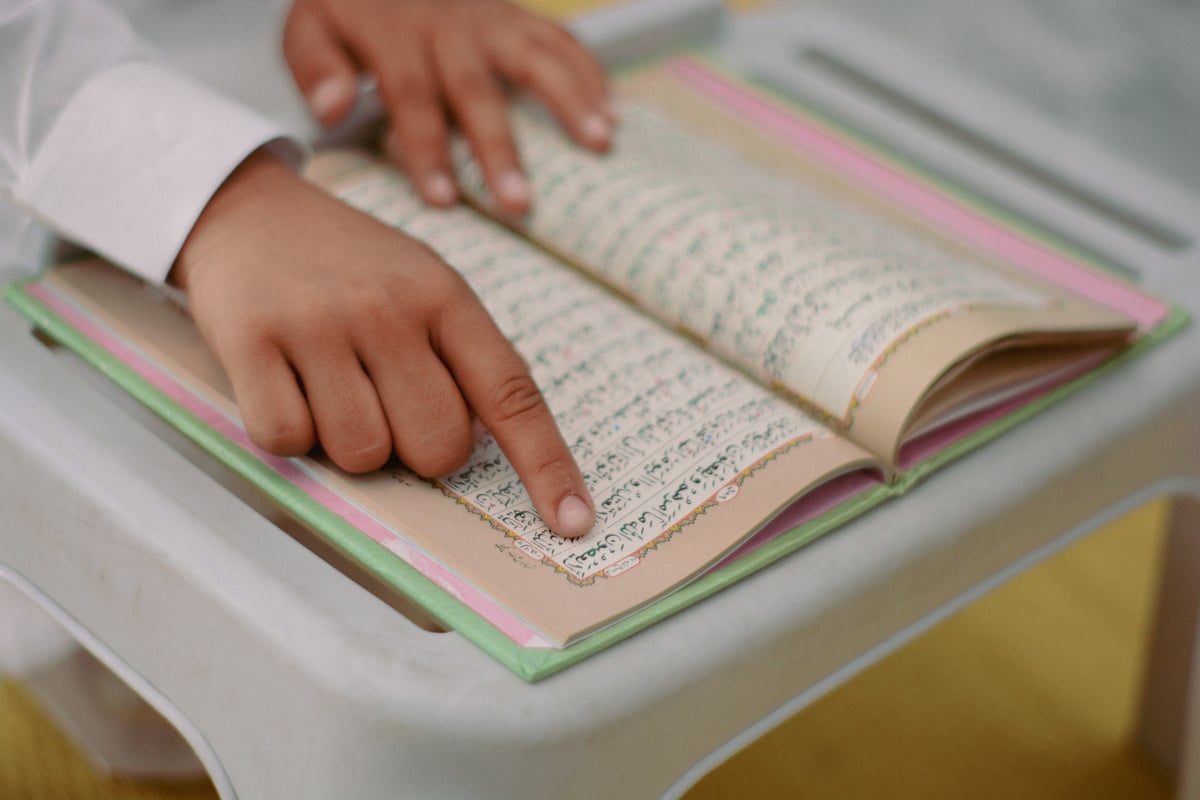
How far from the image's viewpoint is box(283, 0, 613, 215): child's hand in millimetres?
652

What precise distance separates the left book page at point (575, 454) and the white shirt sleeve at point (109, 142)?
33mm

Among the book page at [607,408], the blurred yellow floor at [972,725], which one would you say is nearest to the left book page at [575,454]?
the book page at [607,408]

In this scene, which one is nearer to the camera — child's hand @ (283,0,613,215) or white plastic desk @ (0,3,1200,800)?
white plastic desk @ (0,3,1200,800)

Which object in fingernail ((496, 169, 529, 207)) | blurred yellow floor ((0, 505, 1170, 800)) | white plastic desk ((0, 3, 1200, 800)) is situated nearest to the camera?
white plastic desk ((0, 3, 1200, 800))

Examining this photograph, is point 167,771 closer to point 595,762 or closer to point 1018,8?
point 595,762

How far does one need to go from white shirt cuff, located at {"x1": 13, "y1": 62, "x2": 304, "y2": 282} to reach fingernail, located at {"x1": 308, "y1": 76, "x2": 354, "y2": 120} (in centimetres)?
10

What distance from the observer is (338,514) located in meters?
0.47

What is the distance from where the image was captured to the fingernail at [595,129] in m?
0.67

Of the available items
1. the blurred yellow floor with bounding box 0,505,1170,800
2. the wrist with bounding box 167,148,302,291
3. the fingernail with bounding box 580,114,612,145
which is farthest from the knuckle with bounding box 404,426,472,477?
the blurred yellow floor with bounding box 0,505,1170,800

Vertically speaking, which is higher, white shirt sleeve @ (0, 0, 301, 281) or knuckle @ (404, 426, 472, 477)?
white shirt sleeve @ (0, 0, 301, 281)

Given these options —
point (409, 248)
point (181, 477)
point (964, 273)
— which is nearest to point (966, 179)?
point (964, 273)

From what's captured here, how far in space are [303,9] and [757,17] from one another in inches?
11.9

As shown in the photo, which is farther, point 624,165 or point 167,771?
point 167,771

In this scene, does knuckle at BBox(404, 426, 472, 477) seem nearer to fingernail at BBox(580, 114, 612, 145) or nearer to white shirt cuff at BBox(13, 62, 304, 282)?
white shirt cuff at BBox(13, 62, 304, 282)
